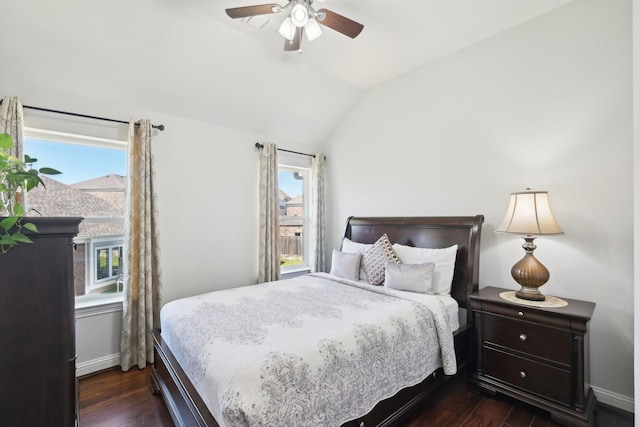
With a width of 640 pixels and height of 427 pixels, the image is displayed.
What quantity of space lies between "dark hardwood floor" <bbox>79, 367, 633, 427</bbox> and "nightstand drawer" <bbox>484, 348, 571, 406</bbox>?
18 cm

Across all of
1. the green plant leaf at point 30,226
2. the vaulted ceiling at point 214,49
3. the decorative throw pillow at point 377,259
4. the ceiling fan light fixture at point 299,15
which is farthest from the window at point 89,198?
the decorative throw pillow at point 377,259

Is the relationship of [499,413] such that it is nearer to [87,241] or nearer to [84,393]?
[84,393]

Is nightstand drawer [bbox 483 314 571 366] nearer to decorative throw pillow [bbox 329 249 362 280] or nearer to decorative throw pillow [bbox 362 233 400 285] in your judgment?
decorative throw pillow [bbox 362 233 400 285]

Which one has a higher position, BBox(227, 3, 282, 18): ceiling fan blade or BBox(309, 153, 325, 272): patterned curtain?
BBox(227, 3, 282, 18): ceiling fan blade

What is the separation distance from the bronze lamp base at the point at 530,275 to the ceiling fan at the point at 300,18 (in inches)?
83.1

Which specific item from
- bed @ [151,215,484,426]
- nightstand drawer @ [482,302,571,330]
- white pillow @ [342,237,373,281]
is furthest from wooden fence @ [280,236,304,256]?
nightstand drawer @ [482,302,571,330]

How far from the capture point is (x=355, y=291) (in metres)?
2.64

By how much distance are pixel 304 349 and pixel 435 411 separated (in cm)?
131

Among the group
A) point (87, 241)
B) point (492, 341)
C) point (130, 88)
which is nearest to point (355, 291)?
point (492, 341)

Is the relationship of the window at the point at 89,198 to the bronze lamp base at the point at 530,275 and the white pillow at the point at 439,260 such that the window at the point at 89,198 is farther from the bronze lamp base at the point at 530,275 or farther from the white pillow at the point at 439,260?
the bronze lamp base at the point at 530,275

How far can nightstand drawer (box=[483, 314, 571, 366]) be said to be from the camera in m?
1.96

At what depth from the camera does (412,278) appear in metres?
2.57

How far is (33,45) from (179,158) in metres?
1.34

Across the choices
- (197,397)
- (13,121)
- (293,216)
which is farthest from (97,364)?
(293,216)
